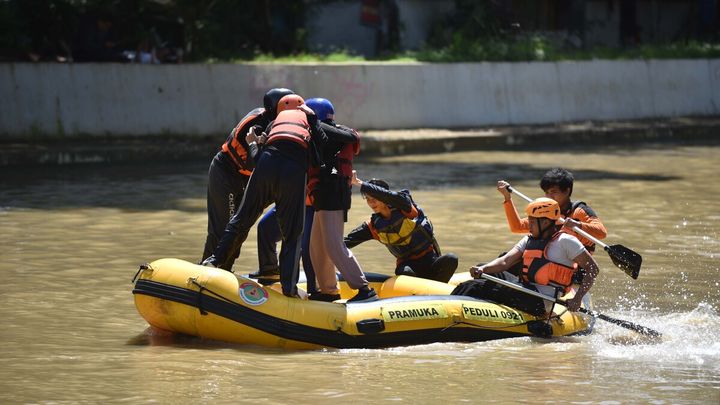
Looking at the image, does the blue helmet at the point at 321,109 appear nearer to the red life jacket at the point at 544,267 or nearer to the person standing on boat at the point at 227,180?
the person standing on boat at the point at 227,180

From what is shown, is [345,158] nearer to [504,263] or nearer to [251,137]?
[251,137]

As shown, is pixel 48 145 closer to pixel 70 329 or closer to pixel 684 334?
pixel 70 329

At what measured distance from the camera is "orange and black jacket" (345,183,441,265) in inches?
410

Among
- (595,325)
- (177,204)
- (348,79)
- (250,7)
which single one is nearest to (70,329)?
(595,325)

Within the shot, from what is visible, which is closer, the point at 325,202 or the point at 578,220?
the point at 325,202

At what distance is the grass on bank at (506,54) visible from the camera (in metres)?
25.6

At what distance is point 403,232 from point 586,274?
159cm

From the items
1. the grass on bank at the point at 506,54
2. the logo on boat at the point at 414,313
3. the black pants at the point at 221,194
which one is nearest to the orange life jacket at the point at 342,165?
the black pants at the point at 221,194

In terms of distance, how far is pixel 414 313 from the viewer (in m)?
9.41

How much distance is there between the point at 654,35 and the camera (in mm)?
34625

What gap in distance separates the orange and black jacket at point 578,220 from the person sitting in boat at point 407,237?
0.60 meters

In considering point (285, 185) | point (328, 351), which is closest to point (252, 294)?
point (328, 351)

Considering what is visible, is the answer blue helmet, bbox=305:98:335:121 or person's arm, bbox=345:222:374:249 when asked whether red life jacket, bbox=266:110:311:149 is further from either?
person's arm, bbox=345:222:374:249

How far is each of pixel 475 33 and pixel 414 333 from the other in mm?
20022
